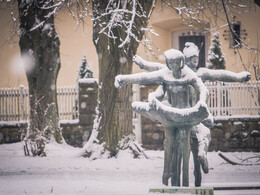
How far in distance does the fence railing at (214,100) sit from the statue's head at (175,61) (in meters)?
7.60

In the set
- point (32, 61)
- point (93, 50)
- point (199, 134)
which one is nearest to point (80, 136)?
point (32, 61)

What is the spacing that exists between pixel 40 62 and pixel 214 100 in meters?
5.34

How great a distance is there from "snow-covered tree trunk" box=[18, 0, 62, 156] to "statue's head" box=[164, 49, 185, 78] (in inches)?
271

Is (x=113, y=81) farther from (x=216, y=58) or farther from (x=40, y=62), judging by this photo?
(x=216, y=58)

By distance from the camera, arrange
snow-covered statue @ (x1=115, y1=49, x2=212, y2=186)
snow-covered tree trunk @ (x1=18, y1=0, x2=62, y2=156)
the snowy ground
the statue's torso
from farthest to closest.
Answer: snow-covered tree trunk @ (x1=18, y1=0, x2=62, y2=156) → the snowy ground → the statue's torso → snow-covered statue @ (x1=115, y1=49, x2=212, y2=186)

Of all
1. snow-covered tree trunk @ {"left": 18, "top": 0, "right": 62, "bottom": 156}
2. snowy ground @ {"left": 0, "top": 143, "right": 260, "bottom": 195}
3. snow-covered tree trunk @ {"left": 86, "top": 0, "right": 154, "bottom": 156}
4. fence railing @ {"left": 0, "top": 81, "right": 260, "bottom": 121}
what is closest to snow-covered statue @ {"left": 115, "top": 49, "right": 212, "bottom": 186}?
snowy ground @ {"left": 0, "top": 143, "right": 260, "bottom": 195}

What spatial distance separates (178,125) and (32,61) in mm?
7587

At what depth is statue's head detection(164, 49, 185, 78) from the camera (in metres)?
4.90

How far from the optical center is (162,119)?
483 cm

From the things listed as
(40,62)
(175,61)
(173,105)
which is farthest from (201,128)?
(40,62)

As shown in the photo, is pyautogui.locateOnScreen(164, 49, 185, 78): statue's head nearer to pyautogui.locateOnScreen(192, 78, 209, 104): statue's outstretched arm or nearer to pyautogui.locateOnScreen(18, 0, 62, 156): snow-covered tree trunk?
pyautogui.locateOnScreen(192, 78, 209, 104): statue's outstretched arm

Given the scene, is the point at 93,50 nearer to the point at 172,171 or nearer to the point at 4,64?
the point at 4,64

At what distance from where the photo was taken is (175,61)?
4902mm

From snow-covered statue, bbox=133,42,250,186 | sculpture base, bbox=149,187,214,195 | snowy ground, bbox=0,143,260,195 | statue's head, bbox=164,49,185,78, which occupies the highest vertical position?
statue's head, bbox=164,49,185,78
